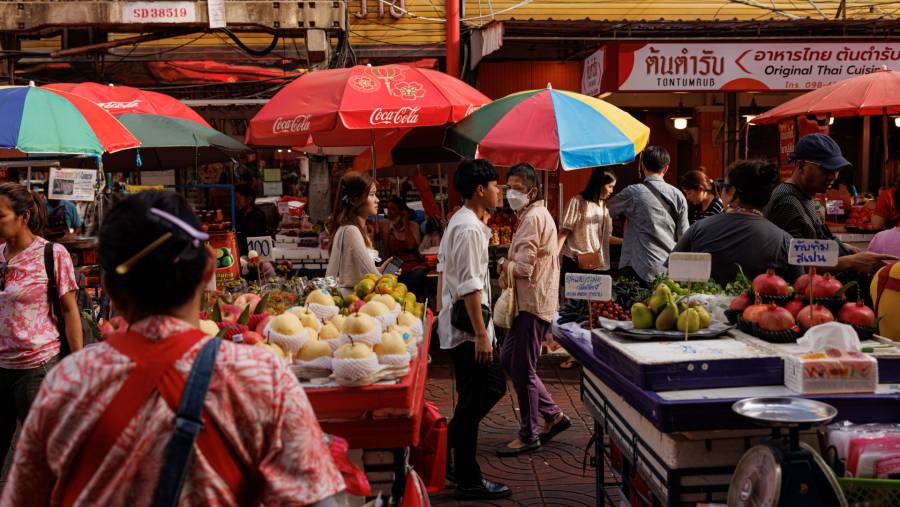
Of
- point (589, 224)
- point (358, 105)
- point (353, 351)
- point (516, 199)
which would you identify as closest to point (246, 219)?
point (358, 105)

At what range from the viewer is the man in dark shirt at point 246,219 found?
1280cm

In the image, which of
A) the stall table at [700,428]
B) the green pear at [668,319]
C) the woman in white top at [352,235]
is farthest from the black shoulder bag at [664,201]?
the stall table at [700,428]

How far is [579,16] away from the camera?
14.9 metres

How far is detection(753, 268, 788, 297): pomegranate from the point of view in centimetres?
412

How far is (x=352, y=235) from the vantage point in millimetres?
6555

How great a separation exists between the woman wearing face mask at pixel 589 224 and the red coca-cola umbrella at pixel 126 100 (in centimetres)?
515

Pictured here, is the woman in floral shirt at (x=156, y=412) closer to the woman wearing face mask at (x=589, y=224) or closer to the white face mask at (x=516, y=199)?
the white face mask at (x=516, y=199)

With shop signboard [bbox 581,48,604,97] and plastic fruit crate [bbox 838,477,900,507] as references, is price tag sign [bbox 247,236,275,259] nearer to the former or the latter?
shop signboard [bbox 581,48,604,97]

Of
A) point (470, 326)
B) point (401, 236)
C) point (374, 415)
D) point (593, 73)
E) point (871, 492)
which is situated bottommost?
point (871, 492)

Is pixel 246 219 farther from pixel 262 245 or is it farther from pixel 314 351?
pixel 314 351

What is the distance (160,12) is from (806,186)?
7.82m

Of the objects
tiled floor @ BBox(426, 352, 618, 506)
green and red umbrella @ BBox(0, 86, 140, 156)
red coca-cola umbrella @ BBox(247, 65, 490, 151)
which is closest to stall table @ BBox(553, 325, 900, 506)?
tiled floor @ BBox(426, 352, 618, 506)

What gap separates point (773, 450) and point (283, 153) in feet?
44.9

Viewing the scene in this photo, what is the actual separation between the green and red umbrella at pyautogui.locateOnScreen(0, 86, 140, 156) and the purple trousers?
3.87m
